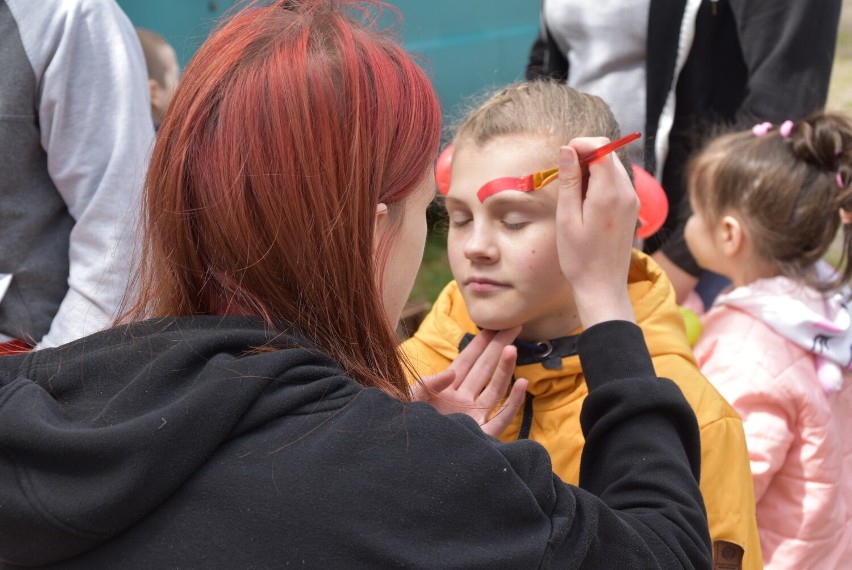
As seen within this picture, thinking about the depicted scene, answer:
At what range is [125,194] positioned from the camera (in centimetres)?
182

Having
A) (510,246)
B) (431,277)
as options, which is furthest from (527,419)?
(431,277)

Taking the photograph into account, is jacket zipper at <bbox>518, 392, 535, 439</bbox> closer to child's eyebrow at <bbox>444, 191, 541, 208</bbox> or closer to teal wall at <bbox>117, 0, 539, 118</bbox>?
child's eyebrow at <bbox>444, 191, 541, 208</bbox>

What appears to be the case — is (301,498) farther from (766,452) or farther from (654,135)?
(654,135)

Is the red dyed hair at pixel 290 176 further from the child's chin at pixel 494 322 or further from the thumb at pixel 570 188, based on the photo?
the child's chin at pixel 494 322

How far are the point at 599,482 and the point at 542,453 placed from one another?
199 mm

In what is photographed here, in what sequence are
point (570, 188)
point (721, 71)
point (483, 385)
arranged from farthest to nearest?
point (721, 71), point (483, 385), point (570, 188)

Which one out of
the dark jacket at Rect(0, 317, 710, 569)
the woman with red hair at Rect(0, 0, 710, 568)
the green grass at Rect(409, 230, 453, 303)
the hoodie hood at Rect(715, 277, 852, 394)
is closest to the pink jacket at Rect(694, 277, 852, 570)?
the hoodie hood at Rect(715, 277, 852, 394)

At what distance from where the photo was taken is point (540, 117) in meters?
1.76

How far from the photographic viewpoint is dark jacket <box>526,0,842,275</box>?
2.53m

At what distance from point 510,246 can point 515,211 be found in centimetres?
6

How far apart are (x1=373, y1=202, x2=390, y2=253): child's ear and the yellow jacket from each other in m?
0.37

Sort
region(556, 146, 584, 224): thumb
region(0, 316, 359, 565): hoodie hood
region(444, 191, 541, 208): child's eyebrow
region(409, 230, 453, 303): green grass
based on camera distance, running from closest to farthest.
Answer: region(0, 316, 359, 565): hoodie hood → region(556, 146, 584, 224): thumb → region(444, 191, 541, 208): child's eyebrow → region(409, 230, 453, 303): green grass

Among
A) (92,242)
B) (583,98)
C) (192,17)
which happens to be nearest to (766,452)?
(583,98)

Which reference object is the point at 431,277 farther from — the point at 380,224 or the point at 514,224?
the point at 380,224
